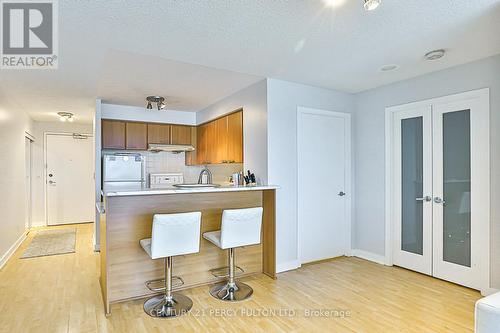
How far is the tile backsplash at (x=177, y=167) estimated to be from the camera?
18.2 feet

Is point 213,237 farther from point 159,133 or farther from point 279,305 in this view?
point 159,133

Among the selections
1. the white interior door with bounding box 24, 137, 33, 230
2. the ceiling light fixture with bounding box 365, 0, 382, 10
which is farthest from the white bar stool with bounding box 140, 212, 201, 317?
the white interior door with bounding box 24, 137, 33, 230

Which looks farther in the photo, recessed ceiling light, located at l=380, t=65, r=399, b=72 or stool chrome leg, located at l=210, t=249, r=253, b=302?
recessed ceiling light, located at l=380, t=65, r=399, b=72

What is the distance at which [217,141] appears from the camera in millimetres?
4914

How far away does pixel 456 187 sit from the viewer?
329cm

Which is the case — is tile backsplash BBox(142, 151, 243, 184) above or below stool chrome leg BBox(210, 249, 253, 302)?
above

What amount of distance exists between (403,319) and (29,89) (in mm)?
5088

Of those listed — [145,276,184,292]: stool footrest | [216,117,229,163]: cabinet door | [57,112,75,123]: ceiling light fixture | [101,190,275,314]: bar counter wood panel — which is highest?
[57,112,75,123]: ceiling light fixture

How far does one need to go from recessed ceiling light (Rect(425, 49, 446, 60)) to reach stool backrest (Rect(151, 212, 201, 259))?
270 cm

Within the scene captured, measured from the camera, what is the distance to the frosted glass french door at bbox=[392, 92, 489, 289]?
3.10 metres

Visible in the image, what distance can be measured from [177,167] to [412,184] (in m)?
4.16

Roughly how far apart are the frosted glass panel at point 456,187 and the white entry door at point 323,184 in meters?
1.27

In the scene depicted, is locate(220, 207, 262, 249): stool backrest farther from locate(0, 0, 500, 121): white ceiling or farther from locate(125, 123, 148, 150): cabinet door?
locate(125, 123, 148, 150): cabinet door

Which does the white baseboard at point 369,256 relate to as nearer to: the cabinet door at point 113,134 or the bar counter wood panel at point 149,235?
the bar counter wood panel at point 149,235
